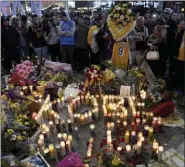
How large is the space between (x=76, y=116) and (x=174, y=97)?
2.27m

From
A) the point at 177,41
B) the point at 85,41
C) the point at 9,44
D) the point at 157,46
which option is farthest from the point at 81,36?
the point at 177,41

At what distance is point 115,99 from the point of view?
5199 mm

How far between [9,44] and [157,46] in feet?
13.2

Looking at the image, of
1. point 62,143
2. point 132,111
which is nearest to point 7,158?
point 62,143

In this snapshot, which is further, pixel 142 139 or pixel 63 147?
pixel 142 139

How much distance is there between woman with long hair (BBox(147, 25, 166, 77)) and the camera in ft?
19.7

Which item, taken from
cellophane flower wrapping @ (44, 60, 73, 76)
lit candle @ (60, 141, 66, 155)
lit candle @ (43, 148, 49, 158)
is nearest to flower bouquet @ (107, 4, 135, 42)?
cellophane flower wrapping @ (44, 60, 73, 76)

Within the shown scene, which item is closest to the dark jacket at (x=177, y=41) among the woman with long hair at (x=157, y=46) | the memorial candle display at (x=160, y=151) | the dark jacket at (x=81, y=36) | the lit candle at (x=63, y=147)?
the woman with long hair at (x=157, y=46)

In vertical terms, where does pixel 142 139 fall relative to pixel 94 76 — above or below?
below

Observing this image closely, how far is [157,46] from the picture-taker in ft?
20.2

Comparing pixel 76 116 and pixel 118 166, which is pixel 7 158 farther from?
pixel 76 116

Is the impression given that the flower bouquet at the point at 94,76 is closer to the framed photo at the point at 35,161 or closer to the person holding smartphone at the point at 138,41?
the person holding smartphone at the point at 138,41

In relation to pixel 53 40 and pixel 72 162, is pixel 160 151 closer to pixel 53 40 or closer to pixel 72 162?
pixel 72 162

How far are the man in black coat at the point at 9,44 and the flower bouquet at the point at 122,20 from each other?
285cm
